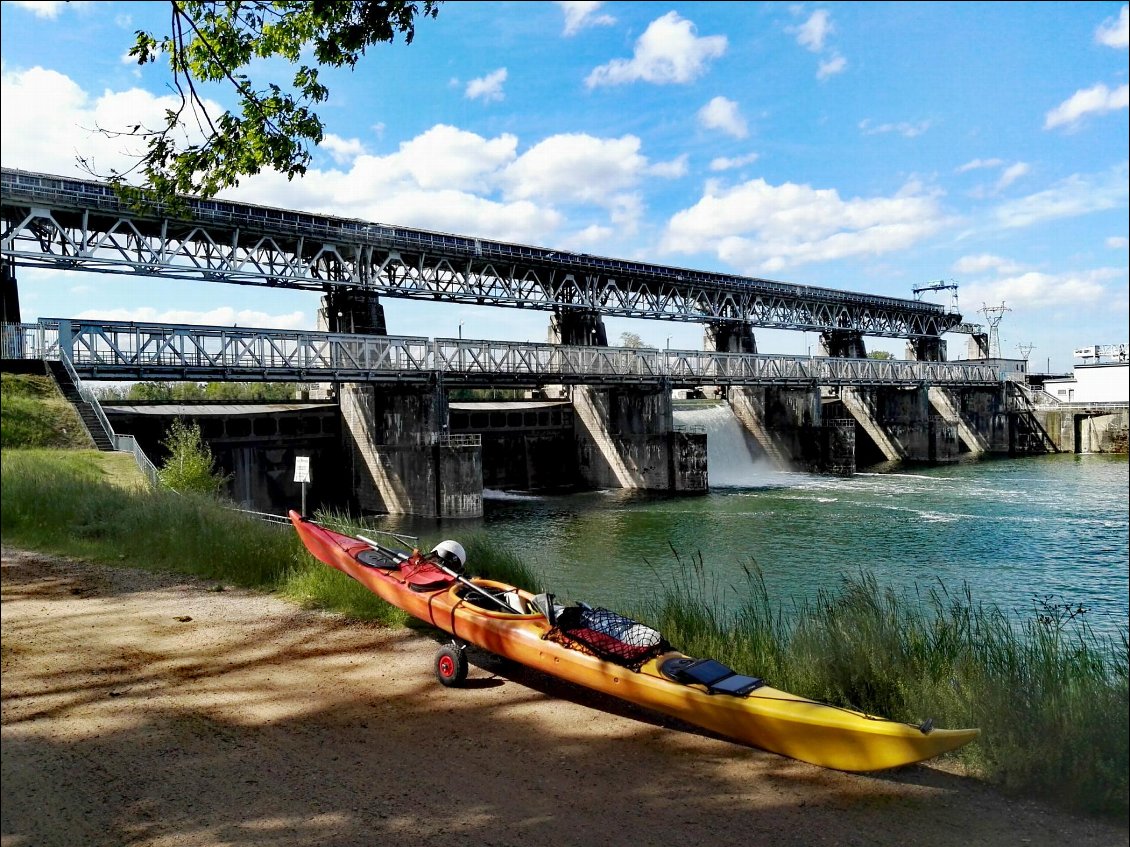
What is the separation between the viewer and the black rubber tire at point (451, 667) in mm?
7441

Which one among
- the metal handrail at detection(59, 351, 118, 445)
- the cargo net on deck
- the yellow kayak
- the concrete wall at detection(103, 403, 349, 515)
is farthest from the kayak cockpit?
the concrete wall at detection(103, 403, 349, 515)

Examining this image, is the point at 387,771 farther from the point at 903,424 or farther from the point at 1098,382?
the point at 1098,382

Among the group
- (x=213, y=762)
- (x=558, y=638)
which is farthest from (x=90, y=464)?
(x=558, y=638)

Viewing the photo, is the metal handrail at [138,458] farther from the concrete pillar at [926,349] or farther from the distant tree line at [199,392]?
the concrete pillar at [926,349]

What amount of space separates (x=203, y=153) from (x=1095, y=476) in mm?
45273

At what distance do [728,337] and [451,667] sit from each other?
161 ft

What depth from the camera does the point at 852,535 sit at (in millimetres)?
25328

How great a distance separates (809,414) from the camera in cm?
4841

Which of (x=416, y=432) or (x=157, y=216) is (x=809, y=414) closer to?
(x=416, y=432)

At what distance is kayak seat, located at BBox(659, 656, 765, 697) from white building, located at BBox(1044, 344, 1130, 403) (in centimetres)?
6598

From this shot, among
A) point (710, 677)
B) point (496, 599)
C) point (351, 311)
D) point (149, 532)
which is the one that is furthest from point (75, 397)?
point (351, 311)

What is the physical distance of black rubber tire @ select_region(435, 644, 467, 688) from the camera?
7.44 meters

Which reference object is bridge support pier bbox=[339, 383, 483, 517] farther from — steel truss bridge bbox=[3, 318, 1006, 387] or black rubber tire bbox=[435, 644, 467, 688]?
black rubber tire bbox=[435, 644, 467, 688]

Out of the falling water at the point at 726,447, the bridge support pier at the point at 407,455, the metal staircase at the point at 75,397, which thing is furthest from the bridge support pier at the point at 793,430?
the metal staircase at the point at 75,397
